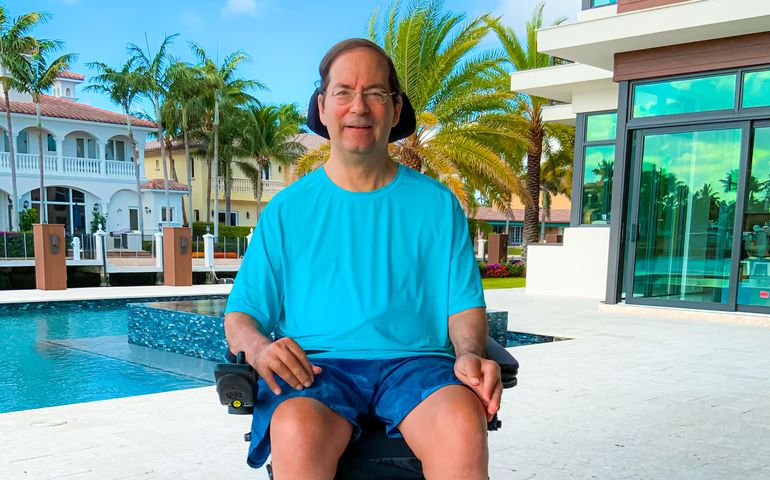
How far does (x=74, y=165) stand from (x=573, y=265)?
24.9 metres

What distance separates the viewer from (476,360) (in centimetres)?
159

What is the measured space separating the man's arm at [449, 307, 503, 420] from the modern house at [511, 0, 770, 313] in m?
7.47

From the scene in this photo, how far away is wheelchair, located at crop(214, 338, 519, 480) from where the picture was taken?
1519 mm

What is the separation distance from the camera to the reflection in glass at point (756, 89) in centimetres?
802

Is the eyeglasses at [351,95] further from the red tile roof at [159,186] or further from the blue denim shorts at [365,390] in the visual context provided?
the red tile roof at [159,186]

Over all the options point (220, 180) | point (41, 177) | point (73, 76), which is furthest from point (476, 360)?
point (73, 76)

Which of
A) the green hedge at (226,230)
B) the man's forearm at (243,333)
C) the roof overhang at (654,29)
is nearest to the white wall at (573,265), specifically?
the roof overhang at (654,29)


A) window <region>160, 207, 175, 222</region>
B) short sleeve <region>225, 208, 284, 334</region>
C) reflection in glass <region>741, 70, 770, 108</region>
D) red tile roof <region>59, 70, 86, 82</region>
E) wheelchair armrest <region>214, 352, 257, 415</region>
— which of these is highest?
red tile roof <region>59, 70, 86, 82</region>

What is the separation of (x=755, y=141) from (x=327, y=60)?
8.13 meters

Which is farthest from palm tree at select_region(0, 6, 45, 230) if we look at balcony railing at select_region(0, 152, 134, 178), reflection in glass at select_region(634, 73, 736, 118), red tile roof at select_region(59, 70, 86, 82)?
reflection in glass at select_region(634, 73, 736, 118)

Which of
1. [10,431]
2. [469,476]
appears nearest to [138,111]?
[10,431]

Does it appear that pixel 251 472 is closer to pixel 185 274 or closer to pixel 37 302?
pixel 37 302

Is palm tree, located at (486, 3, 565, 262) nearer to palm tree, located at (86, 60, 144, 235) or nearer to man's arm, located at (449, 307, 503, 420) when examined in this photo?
man's arm, located at (449, 307, 503, 420)

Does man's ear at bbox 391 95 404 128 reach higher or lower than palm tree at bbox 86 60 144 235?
lower
